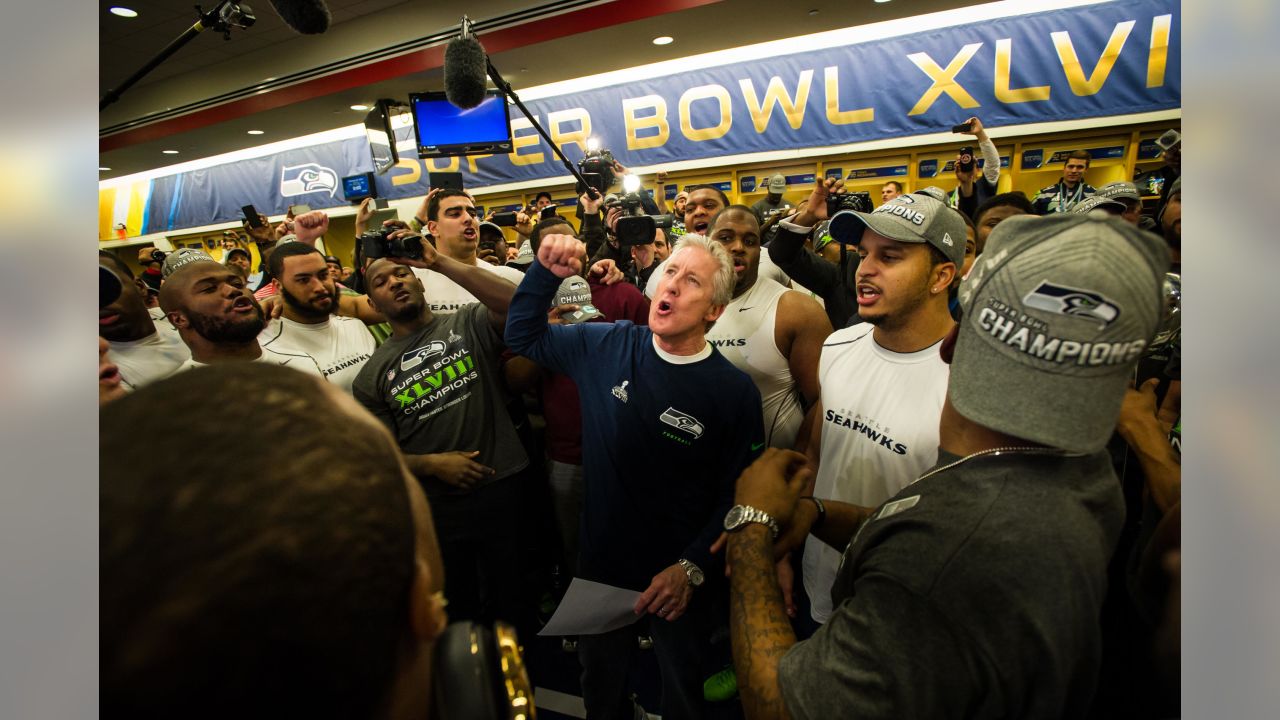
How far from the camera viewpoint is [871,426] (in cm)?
124

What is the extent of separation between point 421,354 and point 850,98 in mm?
4621

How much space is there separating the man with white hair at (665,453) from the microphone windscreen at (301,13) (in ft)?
2.05

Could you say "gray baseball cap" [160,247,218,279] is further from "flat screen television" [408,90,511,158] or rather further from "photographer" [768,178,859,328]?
"photographer" [768,178,859,328]

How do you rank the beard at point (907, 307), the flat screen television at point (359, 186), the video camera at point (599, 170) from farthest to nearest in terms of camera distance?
the video camera at point (599, 170), the flat screen television at point (359, 186), the beard at point (907, 307)

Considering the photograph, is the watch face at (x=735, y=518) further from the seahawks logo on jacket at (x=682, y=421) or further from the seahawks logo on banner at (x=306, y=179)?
the seahawks logo on banner at (x=306, y=179)

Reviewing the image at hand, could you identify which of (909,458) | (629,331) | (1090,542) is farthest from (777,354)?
(1090,542)

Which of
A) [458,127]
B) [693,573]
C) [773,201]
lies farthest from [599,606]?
[458,127]

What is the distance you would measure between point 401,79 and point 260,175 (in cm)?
390

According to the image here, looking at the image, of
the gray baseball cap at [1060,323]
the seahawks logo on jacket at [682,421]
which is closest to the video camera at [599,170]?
the seahawks logo on jacket at [682,421]

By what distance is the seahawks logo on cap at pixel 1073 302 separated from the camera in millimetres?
561

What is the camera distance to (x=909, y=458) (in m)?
1.16

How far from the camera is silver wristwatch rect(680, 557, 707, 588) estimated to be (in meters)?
1.38
